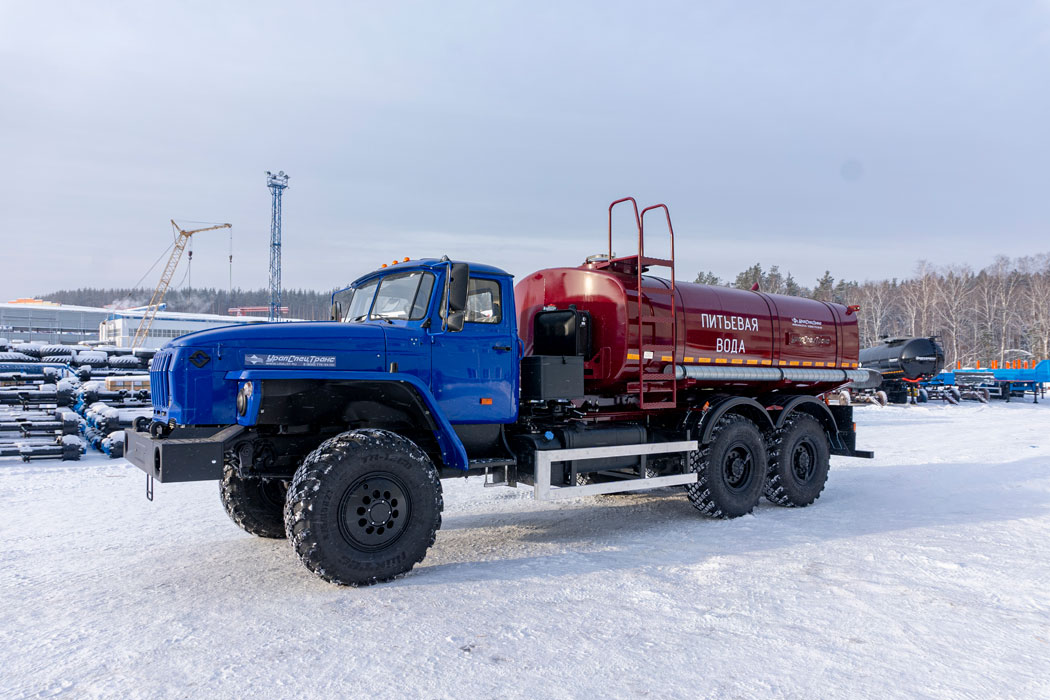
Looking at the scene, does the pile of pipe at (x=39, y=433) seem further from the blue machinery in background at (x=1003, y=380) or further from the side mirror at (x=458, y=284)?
the blue machinery in background at (x=1003, y=380)

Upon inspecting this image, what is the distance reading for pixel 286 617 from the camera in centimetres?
487

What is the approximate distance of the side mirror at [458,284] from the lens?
6.42 m

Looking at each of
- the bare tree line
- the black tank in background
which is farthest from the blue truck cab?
the bare tree line

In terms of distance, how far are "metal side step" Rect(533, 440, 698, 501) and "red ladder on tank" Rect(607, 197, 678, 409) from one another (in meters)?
0.51

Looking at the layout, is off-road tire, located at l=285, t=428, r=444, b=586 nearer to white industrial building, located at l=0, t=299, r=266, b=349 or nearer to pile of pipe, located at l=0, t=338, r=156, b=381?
pile of pipe, located at l=0, t=338, r=156, b=381

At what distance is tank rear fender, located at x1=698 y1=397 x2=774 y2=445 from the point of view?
866 centimetres

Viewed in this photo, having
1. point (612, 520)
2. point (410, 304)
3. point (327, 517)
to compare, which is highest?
point (410, 304)

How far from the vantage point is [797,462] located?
9.85 meters

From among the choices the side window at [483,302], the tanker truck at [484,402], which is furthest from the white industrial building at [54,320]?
the side window at [483,302]

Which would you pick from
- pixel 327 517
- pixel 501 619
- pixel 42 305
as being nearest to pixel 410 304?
pixel 327 517

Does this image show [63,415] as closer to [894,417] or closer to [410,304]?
[410,304]

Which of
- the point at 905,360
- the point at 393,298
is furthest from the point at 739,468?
the point at 905,360

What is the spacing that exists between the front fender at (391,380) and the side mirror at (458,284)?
78 centimetres

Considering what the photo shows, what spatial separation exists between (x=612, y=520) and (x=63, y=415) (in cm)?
1045
